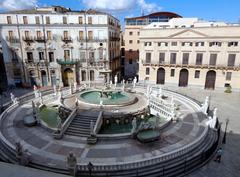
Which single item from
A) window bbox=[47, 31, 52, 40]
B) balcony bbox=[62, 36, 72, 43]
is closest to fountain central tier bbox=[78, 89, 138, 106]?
balcony bbox=[62, 36, 72, 43]

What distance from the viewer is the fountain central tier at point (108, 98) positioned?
68.4 feet

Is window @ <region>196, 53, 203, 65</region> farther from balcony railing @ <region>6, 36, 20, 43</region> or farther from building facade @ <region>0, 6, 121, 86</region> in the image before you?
balcony railing @ <region>6, 36, 20, 43</region>

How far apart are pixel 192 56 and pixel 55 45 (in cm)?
2536

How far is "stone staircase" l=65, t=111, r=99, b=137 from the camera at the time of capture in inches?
645

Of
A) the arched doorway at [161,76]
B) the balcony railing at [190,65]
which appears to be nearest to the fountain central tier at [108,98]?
the balcony railing at [190,65]

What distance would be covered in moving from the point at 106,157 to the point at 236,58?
2950 cm

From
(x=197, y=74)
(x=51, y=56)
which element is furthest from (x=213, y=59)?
(x=51, y=56)

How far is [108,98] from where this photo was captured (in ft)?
75.9

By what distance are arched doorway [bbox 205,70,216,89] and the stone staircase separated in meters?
24.8

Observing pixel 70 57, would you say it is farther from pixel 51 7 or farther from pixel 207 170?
pixel 207 170

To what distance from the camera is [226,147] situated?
52.3 ft

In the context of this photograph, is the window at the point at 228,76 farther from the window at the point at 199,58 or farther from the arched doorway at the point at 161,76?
the arched doorway at the point at 161,76

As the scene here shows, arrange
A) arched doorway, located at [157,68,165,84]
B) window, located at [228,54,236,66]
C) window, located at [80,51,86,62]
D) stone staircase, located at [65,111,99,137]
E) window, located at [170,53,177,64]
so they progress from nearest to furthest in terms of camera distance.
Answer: stone staircase, located at [65,111,99,137]
window, located at [228,54,236,66]
window, located at [80,51,86,62]
window, located at [170,53,177,64]
arched doorway, located at [157,68,165,84]

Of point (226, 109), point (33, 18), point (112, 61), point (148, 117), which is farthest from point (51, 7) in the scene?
point (226, 109)
